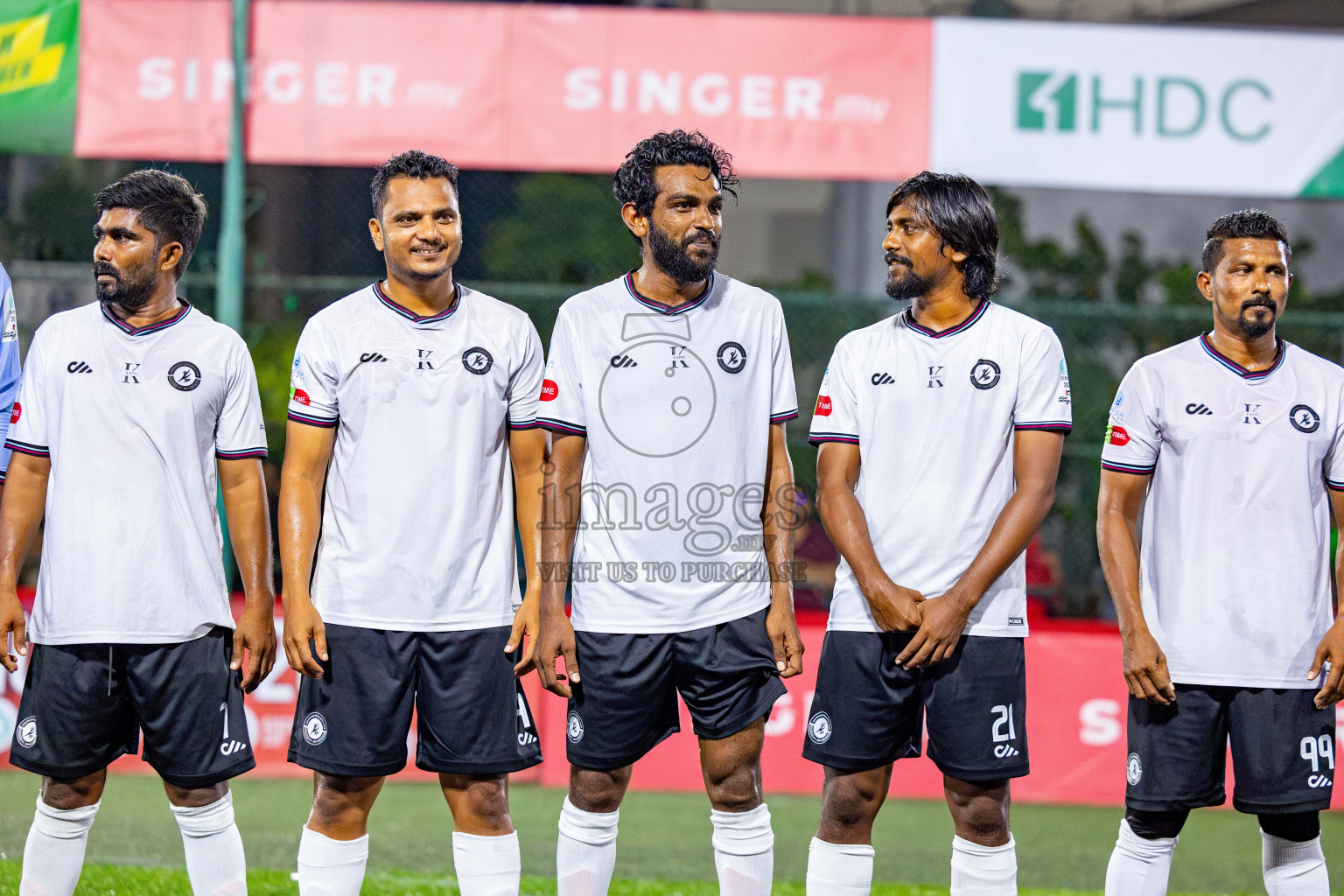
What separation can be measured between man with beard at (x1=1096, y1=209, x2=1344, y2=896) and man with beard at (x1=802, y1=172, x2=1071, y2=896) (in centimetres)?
35

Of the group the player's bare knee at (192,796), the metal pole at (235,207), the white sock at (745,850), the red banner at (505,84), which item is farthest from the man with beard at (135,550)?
the red banner at (505,84)

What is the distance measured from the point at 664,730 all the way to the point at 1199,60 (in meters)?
5.99

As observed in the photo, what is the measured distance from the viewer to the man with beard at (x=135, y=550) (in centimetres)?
358

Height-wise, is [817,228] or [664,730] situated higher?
[817,228]

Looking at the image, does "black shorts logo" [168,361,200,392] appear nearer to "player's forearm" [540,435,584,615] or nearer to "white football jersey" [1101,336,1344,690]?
"player's forearm" [540,435,584,615]

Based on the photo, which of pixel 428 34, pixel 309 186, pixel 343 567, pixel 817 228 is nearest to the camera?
pixel 343 567

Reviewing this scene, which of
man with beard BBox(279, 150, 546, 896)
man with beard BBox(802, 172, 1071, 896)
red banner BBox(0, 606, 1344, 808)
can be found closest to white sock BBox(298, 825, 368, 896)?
man with beard BBox(279, 150, 546, 896)

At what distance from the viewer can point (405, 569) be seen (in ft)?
11.5

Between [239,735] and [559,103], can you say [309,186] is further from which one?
[239,735]

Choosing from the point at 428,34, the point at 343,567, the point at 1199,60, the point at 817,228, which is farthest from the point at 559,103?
the point at 817,228

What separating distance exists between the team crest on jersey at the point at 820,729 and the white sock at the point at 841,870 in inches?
10.3

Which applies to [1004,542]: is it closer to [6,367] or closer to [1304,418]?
[1304,418]

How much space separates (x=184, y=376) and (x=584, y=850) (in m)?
1.67

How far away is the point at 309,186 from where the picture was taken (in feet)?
36.1
